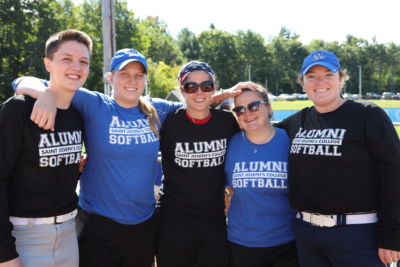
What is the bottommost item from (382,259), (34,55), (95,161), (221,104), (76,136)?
(382,259)

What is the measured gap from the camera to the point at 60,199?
2.87m

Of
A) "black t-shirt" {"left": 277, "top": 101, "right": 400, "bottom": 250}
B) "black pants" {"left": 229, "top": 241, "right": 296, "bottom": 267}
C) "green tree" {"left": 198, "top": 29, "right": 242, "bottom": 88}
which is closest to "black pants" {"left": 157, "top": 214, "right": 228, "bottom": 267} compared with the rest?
"black pants" {"left": 229, "top": 241, "right": 296, "bottom": 267}

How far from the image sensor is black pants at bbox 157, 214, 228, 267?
3.47 m

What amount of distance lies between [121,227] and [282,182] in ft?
5.03

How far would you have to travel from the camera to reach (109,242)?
3.26 m

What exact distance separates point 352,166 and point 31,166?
2.48m

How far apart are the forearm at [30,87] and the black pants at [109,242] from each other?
1191 millimetres

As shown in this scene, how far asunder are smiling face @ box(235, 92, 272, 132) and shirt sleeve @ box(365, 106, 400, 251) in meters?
1.03

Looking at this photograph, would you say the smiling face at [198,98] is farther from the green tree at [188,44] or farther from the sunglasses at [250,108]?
the green tree at [188,44]

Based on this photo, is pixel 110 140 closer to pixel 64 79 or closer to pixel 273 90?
pixel 64 79

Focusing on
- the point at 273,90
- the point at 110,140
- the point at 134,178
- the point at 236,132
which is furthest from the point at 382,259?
the point at 273,90

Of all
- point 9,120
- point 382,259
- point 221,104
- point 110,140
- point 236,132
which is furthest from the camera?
point 221,104

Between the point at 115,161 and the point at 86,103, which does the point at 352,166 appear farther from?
the point at 86,103

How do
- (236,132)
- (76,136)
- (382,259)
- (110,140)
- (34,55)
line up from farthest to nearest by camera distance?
(34,55)
(236,132)
(110,140)
(76,136)
(382,259)
